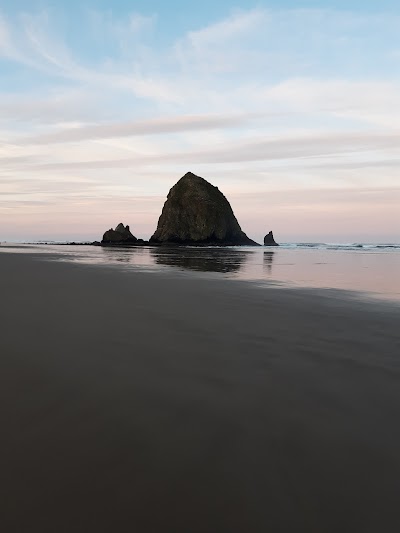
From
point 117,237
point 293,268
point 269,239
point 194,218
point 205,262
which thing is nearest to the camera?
point 293,268

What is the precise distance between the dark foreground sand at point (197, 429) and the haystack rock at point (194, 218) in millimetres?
109513

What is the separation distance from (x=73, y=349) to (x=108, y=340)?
0.70 metres

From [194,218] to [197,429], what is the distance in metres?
121

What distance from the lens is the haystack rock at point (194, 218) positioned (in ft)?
395

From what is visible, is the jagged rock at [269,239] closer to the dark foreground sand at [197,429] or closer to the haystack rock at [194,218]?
the haystack rock at [194,218]

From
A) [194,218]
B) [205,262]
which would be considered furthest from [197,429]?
[194,218]

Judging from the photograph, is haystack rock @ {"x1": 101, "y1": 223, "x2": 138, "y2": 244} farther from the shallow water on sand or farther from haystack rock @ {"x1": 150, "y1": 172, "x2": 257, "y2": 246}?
the shallow water on sand

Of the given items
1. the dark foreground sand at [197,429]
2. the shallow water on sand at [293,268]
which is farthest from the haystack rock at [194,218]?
the dark foreground sand at [197,429]

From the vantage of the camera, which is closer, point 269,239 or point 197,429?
point 197,429

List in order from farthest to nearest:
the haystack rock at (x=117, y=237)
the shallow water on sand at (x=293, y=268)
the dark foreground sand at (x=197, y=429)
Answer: the haystack rock at (x=117, y=237), the shallow water on sand at (x=293, y=268), the dark foreground sand at (x=197, y=429)

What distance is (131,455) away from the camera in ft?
8.94

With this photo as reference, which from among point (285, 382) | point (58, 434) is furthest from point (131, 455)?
point (285, 382)

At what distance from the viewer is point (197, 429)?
3.15m

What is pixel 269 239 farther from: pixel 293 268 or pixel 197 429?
pixel 197 429
